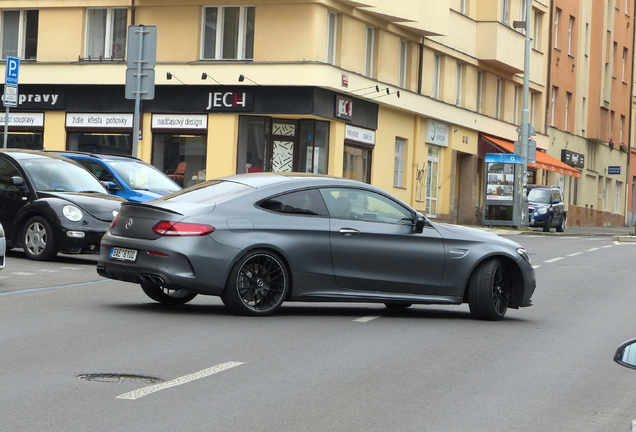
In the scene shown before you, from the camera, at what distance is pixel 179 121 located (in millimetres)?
36156

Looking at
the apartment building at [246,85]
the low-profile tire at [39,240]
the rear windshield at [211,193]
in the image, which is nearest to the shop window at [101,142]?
the apartment building at [246,85]

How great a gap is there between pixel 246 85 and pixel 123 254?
24408mm

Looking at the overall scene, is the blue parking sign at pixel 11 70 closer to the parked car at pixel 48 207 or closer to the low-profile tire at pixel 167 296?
the parked car at pixel 48 207

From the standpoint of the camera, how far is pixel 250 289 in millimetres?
11188

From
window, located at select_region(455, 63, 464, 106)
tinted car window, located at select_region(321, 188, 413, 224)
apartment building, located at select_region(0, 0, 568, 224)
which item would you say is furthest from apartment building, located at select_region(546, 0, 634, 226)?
tinted car window, located at select_region(321, 188, 413, 224)

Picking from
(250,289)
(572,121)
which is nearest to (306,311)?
(250,289)

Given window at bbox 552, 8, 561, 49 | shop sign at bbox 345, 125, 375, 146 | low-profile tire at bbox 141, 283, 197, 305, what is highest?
window at bbox 552, 8, 561, 49

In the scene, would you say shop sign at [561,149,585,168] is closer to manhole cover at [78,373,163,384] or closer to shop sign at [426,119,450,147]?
shop sign at [426,119,450,147]

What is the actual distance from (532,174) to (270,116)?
22.9 metres

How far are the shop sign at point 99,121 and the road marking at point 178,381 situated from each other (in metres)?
29.2

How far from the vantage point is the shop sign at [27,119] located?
38031mm

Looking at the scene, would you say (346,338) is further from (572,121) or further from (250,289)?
(572,121)

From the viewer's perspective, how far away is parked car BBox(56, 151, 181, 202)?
2030cm

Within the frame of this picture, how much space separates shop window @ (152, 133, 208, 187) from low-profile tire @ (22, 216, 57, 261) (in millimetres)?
18615
